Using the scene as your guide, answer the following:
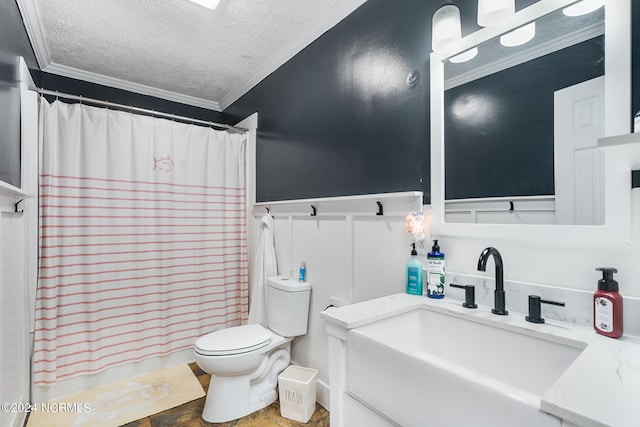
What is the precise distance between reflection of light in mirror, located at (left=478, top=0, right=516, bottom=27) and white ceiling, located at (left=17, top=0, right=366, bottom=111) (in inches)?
32.6

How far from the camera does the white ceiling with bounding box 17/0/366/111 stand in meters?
1.79

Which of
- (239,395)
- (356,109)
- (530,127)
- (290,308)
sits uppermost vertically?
(356,109)

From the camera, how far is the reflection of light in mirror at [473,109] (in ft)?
3.94

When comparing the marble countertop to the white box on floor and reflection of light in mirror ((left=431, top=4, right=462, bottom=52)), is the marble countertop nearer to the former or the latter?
the white box on floor

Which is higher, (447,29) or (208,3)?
(208,3)

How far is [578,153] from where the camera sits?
96cm

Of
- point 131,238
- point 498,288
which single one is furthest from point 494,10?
point 131,238

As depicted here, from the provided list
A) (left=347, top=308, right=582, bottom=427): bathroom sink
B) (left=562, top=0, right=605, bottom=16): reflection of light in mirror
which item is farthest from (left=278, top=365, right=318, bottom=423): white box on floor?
(left=562, top=0, right=605, bottom=16): reflection of light in mirror

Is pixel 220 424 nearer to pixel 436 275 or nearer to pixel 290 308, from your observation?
pixel 290 308

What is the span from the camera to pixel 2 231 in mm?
1279

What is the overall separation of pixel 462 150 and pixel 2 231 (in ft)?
6.34

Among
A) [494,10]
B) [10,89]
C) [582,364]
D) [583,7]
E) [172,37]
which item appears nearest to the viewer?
[582,364]

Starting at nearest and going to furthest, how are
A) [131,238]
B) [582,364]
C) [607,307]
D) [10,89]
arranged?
[582,364] → [607,307] → [10,89] → [131,238]

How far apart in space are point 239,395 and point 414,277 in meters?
1.23
